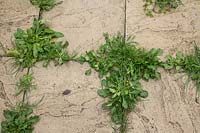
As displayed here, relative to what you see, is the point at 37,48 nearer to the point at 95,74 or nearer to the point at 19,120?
the point at 95,74

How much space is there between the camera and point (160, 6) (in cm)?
342

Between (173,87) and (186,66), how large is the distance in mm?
212

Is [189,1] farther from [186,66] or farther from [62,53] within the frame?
[62,53]

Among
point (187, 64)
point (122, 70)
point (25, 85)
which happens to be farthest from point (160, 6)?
point (25, 85)

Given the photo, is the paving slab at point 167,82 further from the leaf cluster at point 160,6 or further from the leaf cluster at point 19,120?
the leaf cluster at point 19,120

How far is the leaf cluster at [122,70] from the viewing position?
2.81 meters

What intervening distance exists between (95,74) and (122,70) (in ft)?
0.71

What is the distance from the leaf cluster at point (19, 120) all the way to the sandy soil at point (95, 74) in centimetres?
6

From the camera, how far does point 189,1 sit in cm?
346

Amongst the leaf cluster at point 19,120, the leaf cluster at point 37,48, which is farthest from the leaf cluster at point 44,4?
the leaf cluster at point 19,120

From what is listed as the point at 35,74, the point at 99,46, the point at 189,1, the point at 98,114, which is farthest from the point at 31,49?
the point at 189,1

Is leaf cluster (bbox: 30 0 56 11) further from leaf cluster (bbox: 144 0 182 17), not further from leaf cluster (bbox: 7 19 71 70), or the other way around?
leaf cluster (bbox: 144 0 182 17)

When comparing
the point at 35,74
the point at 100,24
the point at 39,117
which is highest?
the point at 100,24

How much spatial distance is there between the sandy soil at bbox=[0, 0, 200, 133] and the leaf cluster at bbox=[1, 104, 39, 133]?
0.06 metres
